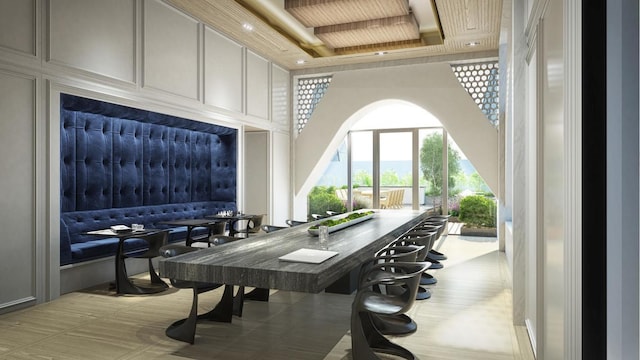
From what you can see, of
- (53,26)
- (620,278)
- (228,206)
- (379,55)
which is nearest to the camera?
(620,278)

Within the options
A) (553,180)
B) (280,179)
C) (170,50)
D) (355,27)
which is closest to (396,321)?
(553,180)

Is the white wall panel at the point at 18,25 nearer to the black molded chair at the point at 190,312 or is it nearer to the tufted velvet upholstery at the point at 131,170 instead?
the tufted velvet upholstery at the point at 131,170

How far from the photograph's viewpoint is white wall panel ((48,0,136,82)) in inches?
171

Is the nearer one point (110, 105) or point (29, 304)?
point (29, 304)

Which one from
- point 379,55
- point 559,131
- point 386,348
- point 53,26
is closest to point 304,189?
point 379,55

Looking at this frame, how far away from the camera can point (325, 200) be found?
394 inches

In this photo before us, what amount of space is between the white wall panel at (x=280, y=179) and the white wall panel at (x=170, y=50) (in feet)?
8.81

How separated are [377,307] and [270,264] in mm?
712

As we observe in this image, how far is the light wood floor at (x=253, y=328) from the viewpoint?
9.78 ft

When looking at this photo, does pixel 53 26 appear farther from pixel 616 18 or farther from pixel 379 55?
pixel 379 55

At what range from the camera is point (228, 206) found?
296 inches

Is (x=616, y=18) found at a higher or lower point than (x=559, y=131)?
higher

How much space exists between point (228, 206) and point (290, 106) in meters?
2.86

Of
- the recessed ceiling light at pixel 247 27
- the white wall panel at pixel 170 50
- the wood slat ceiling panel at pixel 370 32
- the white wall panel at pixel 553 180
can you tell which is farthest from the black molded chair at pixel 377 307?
the recessed ceiling light at pixel 247 27
